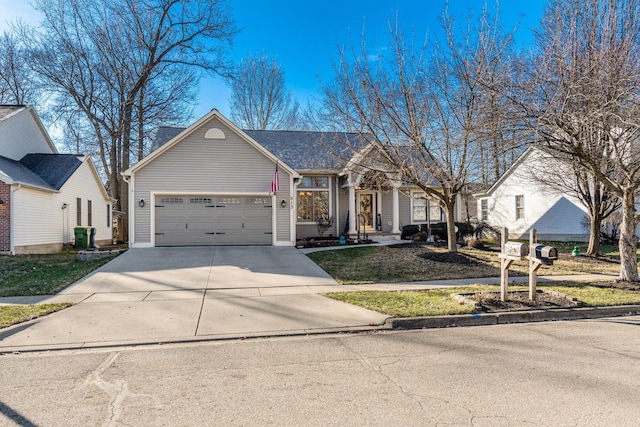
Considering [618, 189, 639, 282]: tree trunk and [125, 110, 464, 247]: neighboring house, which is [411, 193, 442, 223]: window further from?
[618, 189, 639, 282]: tree trunk

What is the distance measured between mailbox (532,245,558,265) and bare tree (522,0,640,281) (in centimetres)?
279

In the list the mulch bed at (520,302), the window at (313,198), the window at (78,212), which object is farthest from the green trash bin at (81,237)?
the mulch bed at (520,302)

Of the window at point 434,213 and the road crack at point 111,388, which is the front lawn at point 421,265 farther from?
the window at point 434,213

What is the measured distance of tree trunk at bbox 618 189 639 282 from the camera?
921 cm

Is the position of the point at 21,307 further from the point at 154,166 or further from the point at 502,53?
the point at 502,53

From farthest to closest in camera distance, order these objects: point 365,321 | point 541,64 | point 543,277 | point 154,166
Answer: point 154,166
point 543,277
point 541,64
point 365,321

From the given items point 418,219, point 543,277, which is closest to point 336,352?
point 543,277

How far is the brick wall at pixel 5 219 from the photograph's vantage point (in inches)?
589

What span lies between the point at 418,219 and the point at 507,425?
18.6 meters

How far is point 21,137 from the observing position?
64.4 feet

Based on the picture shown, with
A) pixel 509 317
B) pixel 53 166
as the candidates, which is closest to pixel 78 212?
pixel 53 166

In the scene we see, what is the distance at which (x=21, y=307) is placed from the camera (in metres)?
7.21

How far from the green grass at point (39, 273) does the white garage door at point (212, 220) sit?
3.06 m

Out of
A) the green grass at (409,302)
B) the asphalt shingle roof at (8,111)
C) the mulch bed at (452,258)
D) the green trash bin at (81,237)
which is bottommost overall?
the green grass at (409,302)
